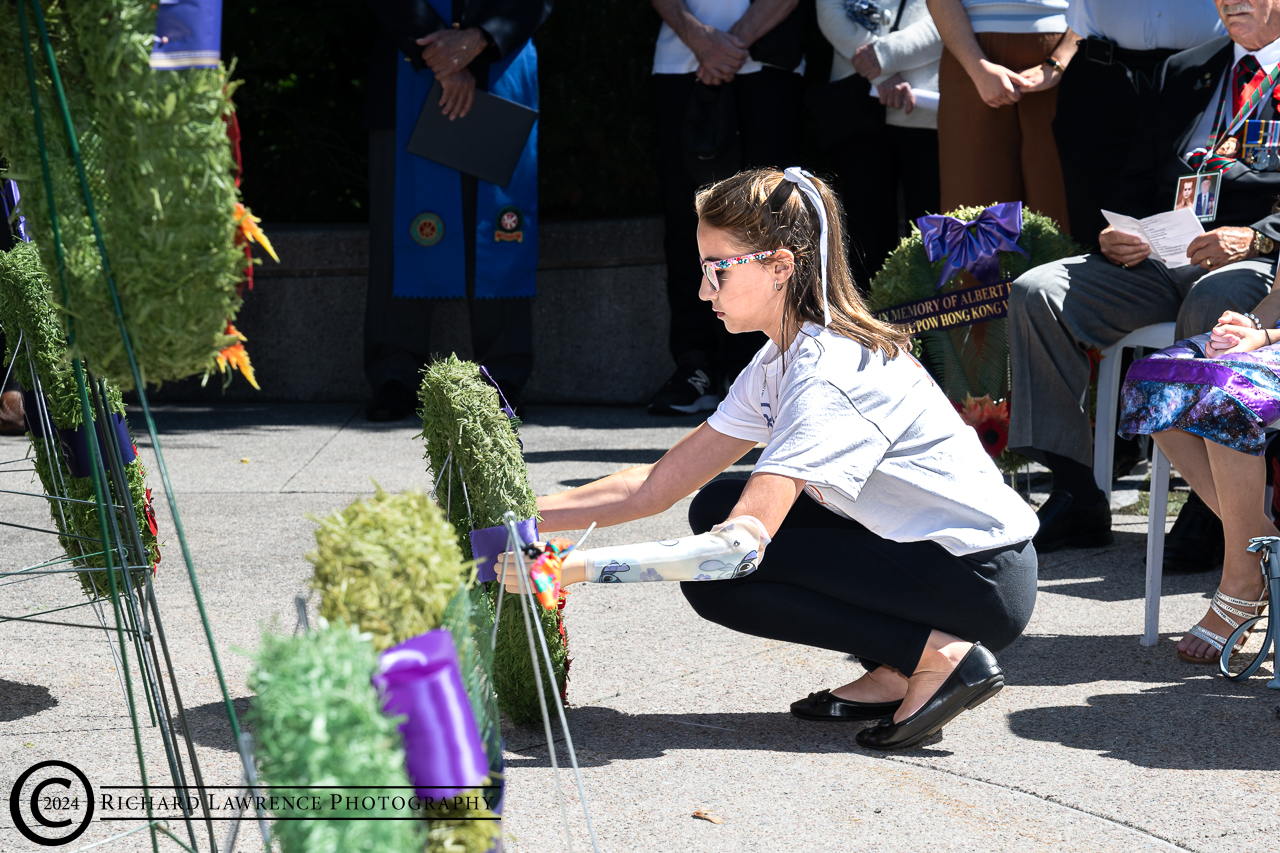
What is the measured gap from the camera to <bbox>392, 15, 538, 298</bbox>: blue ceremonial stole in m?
6.17

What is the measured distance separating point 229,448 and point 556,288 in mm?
2133

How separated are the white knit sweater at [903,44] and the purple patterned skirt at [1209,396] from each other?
2.87 metres

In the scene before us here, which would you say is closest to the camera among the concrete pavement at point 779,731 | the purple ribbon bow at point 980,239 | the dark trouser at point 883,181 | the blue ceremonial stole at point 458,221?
the concrete pavement at point 779,731

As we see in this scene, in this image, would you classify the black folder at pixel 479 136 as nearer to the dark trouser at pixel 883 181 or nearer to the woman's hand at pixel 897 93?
the dark trouser at pixel 883 181

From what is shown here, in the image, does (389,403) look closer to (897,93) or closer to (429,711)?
(897,93)

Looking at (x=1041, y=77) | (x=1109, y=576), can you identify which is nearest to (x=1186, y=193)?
(x=1109, y=576)

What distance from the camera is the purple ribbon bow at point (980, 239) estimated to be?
4422 millimetres

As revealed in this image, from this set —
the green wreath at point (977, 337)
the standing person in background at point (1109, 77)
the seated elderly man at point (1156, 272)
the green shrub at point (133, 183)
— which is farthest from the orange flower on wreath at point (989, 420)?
the green shrub at point (133, 183)

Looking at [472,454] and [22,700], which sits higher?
[472,454]

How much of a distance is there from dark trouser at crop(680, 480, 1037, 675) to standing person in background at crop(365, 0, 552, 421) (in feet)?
11.3

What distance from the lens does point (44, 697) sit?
2.86 meters

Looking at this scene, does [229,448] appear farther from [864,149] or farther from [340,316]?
[864,149]

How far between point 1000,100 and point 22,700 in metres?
3.87

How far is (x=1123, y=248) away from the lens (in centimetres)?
391
